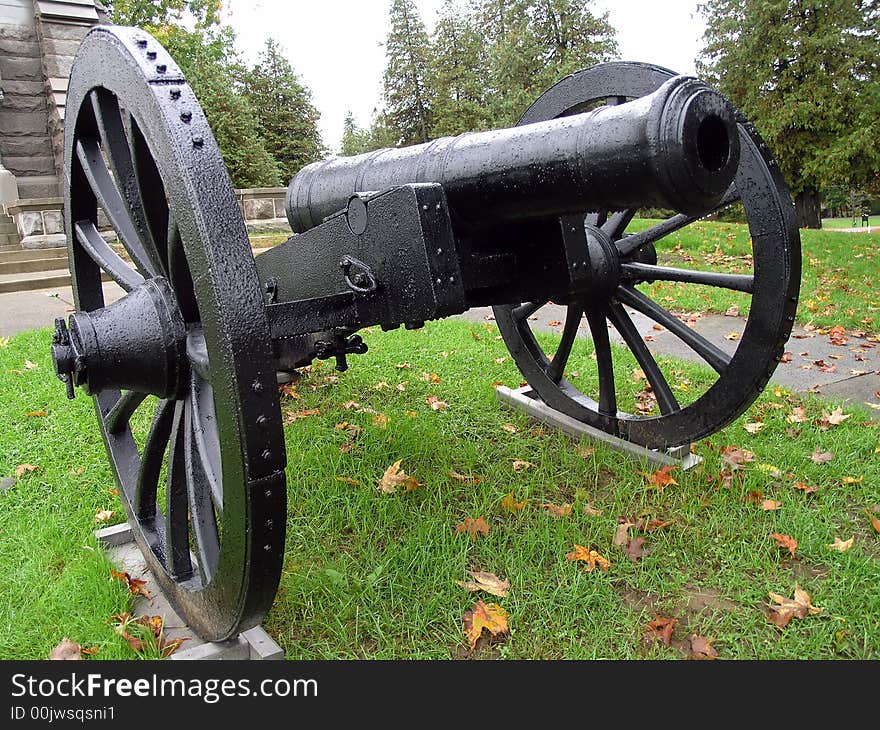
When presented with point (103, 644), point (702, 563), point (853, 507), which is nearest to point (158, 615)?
point (103, 644)

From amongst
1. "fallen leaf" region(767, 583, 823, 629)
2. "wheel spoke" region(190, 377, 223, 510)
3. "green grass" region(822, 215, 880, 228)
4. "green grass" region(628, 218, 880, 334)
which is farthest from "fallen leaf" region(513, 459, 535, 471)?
"green grass" region(822, 215, 880, 228)

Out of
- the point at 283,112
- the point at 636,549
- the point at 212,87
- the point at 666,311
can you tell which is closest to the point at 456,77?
the point at 283,112

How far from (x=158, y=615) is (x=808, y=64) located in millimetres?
17557

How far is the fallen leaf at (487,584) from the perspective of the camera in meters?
2.25

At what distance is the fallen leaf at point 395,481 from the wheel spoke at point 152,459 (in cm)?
92

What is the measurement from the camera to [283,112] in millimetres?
25812

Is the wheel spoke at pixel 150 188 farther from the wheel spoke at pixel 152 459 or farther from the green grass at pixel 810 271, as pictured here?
the green grass at pixel 810 271

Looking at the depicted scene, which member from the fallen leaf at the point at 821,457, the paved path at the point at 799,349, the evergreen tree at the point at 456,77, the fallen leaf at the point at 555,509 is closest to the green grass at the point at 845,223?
the evergreen tree at the point at 456,77

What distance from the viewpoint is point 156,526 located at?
228 centimetres

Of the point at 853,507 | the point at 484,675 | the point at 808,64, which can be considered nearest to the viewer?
the point at 484,675

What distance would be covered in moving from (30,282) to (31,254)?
65.1 inches

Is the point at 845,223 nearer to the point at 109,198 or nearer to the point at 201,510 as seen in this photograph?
the point at 109,198

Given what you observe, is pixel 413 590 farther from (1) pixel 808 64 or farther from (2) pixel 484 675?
(1) pixel 808 64

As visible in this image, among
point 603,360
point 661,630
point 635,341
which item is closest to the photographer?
point 661,630
